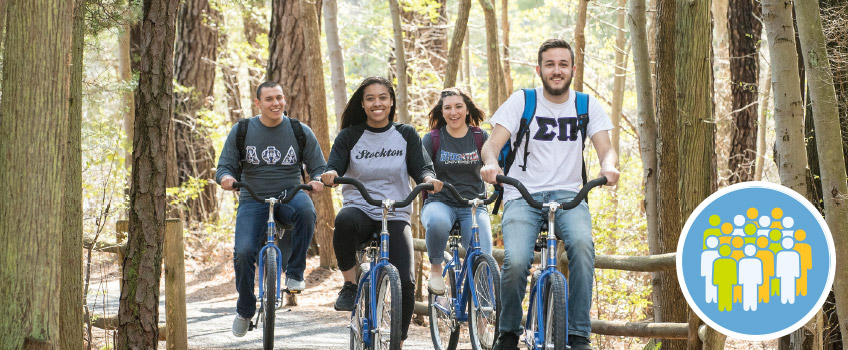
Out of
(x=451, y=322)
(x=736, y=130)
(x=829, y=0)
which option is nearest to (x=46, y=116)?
(x=451, y=322)

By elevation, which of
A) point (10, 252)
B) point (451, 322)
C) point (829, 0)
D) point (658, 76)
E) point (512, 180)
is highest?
point (829, 0)

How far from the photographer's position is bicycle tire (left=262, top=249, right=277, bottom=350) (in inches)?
281

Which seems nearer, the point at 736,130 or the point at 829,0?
the point at 829,0

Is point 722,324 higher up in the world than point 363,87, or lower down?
lower down

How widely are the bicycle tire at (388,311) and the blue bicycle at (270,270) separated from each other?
1.18m

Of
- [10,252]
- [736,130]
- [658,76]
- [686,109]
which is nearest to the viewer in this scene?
[10,252]

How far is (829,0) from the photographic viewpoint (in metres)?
9.93

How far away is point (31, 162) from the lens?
462 centimetres

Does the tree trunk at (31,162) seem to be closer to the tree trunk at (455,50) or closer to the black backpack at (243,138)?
the black backpack at (243,138)

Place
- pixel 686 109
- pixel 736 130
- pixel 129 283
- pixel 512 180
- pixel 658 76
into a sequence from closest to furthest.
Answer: pixel 512 180, pixel 129 283, pixel 686 109, pixel 658 76, pixel 736 130

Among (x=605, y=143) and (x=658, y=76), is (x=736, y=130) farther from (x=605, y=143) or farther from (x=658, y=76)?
(x=605, y=143)

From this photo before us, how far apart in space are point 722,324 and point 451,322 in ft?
7.01

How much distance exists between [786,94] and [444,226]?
3021 millimetres

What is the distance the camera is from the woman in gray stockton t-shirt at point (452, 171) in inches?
288
